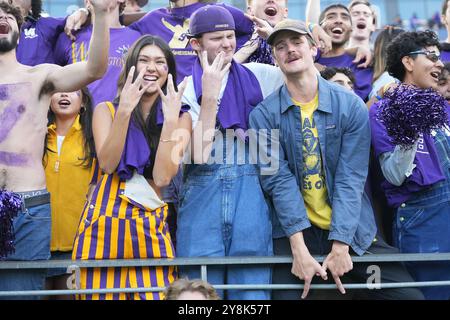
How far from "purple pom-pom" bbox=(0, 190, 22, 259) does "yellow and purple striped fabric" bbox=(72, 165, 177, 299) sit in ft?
1.28

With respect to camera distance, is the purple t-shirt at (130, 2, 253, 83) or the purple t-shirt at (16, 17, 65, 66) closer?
the purple t-shirt at (130, 2, 253, 83)

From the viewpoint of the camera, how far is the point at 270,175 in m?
4.99

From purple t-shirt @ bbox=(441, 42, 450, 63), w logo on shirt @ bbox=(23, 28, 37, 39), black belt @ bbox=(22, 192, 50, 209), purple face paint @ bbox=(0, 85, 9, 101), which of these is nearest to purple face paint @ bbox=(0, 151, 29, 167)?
black belt @ bbox=(22, 192, 50, 209)

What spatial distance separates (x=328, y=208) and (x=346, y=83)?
1.49 metres

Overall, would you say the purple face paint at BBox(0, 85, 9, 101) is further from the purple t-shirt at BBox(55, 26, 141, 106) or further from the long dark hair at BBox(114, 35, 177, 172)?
the purple t-shirt at BBox(55, 26, 141, 106)

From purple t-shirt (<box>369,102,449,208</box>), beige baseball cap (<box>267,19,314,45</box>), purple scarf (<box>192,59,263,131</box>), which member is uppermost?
beige baseball cap (<box>267,19,314,45</box>)

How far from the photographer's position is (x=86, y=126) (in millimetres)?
5621

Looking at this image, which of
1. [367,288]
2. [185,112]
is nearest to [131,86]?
[185,112]

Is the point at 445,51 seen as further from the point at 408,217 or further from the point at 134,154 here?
the point at 134,154

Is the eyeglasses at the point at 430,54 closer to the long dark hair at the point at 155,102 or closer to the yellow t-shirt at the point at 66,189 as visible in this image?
the long dark hair at the point at 155,102

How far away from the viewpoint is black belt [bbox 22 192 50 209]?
4891 mm

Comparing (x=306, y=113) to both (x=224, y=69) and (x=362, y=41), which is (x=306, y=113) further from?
(x=362, y=41)

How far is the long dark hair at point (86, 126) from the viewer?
549cm
